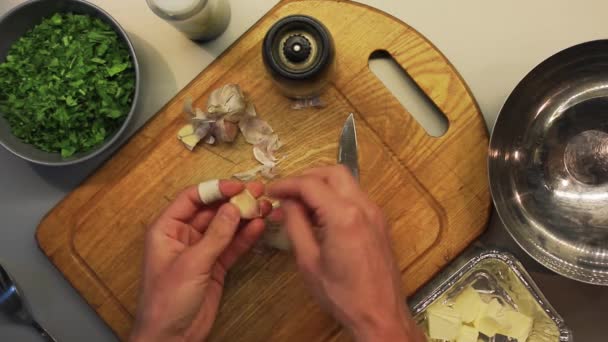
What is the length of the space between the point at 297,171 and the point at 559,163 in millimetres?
518

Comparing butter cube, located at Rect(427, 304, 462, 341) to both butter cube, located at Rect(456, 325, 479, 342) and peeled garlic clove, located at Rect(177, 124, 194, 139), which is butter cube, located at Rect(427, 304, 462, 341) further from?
peeled garlic clove, located at Rect(177, 124, 194, 139)

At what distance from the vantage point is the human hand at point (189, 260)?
0.87 meters

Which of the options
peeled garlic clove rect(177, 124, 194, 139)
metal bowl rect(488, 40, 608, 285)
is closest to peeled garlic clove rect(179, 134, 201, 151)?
peeled garlic clove rect(177, 124, 194, 139)

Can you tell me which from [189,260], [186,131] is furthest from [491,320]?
[186,131]

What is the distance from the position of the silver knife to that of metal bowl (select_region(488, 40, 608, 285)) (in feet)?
0.83

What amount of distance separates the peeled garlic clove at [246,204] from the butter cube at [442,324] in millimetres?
395

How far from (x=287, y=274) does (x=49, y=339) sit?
1.82ft

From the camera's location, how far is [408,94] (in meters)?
1.02

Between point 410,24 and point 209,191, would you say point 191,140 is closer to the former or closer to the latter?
point 209,191

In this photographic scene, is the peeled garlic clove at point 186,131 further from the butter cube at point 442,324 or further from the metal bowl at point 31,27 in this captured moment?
the butter cube at point 442,324

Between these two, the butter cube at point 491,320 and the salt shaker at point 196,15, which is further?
the butter cube at point 491,320

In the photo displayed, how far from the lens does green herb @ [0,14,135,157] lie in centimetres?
94

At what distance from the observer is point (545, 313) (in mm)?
970

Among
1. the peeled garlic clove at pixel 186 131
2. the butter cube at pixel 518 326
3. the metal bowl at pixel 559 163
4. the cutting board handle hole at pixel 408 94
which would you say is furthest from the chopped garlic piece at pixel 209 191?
the butter cube at pixel 518 326
